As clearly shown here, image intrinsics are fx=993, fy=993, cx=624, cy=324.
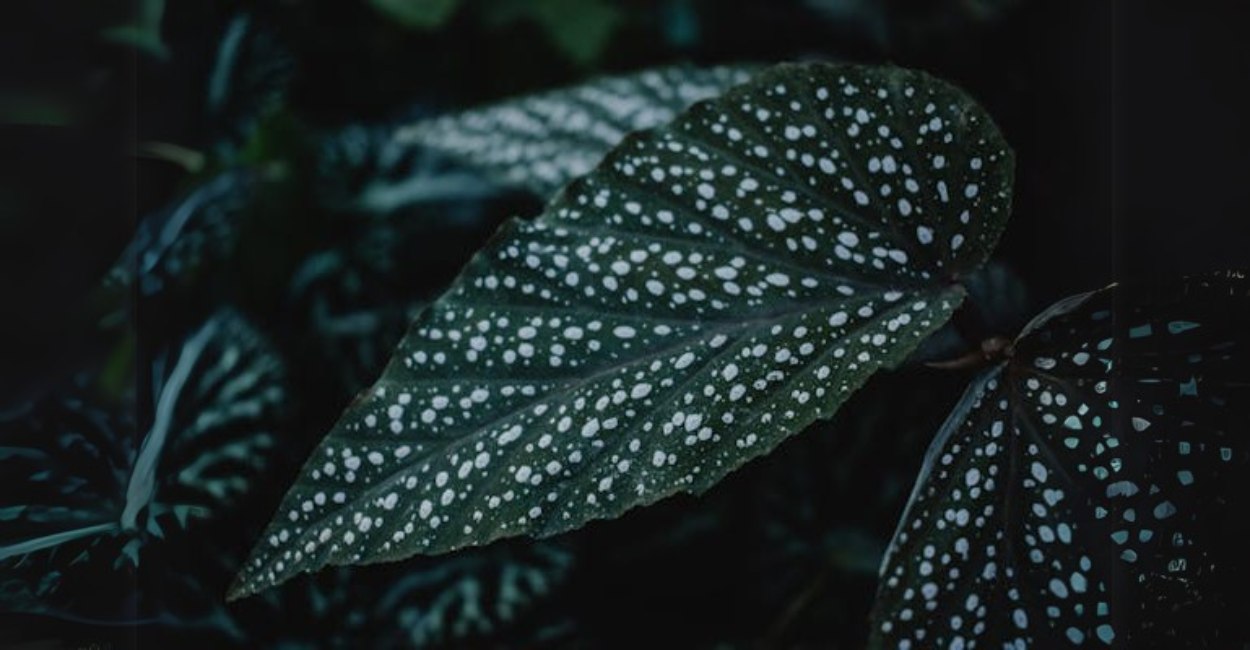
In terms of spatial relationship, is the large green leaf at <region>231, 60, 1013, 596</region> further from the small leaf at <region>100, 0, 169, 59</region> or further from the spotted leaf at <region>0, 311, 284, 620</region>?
the small leaf at <region>100, 0, 169, 59</region>

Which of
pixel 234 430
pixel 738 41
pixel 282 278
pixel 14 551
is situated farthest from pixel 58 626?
pixel 738 41

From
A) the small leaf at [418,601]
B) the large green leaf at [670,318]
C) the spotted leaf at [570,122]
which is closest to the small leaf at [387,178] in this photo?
the spotted leaf at [570,122]

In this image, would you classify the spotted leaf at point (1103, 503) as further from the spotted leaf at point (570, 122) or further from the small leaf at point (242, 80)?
the small leaf at point (242, 80)

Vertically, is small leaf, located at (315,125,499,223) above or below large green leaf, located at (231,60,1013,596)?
below

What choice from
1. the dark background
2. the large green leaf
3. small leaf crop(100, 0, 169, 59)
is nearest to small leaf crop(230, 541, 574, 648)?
the dark background

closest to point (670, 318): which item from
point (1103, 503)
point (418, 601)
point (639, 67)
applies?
point (1103, 503)

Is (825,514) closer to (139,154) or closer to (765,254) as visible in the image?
(765,254)

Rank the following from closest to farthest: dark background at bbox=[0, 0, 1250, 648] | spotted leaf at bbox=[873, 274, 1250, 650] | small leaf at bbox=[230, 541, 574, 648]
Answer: spotted leaf at bbox=[873, 274, 1250, 650] → dark background at bbox=[0, 0, 1250, 648] → small leaf at bbox=[230, 541, 574, 648]

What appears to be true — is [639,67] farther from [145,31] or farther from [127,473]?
[127,473]
